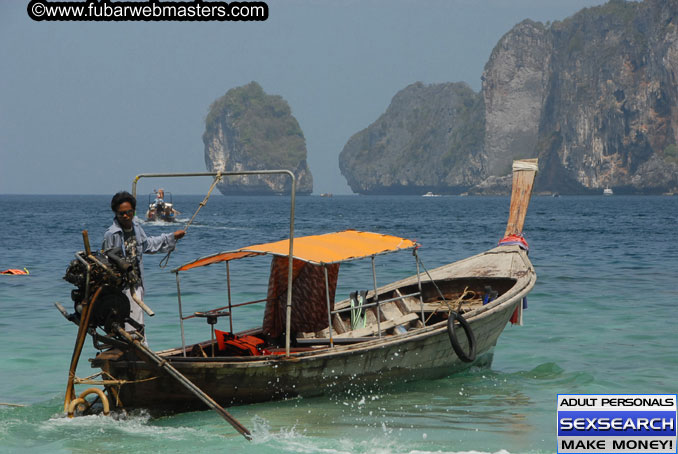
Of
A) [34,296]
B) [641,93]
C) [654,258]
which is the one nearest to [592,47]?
[641,93]

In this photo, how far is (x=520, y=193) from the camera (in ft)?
58.4

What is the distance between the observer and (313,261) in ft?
29.3

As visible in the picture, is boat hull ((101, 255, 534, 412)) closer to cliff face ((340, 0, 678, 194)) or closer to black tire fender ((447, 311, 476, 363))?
black tire fender ((447, 311, 476, 363))

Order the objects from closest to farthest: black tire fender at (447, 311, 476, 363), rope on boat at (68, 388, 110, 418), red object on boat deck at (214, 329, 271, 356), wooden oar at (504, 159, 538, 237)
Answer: rope on boat at (68, 388, 110, 418) → red object on boat deck at (214, 329, 271, 356) → black tire fender at (447, 311, 476, 363) → wooden oar at (504, 159, 538, 237)

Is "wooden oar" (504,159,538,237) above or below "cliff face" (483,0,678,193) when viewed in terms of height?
below

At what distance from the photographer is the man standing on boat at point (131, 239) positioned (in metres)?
8.61

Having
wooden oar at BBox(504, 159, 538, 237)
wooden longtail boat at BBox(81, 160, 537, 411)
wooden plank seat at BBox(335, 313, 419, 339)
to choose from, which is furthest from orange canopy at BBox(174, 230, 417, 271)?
wooden oar at BBox(504, 159, 538, 237)

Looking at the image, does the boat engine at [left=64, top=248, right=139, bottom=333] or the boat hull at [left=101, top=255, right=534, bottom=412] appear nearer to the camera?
the boat engine at [left=64, top=248, right=139, bottom=333]

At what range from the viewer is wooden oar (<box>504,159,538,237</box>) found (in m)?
17.1

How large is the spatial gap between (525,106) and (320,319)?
17622cm

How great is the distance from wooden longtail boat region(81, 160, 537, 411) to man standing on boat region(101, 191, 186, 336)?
475mm

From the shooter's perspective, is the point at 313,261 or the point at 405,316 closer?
the point at 313,261

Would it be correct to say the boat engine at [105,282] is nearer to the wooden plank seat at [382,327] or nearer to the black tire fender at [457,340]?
the wooden plank seat at [382,327]

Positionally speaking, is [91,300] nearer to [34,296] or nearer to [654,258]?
[34,296]
